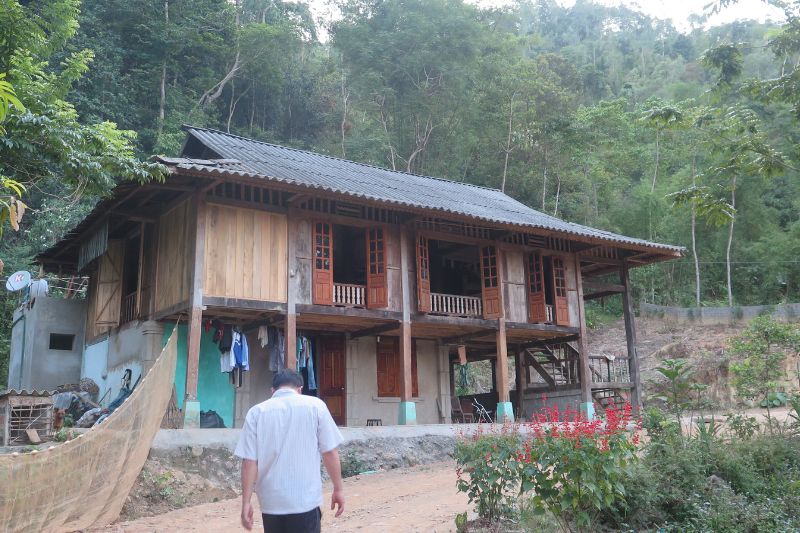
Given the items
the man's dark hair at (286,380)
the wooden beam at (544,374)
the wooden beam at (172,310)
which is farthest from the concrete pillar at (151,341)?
the man's dark hair at (286,380)

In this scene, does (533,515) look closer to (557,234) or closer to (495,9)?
(557,234)

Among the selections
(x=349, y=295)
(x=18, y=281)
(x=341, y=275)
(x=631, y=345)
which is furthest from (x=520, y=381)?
(x=18, y=281)

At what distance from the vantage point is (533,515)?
21.1 ft

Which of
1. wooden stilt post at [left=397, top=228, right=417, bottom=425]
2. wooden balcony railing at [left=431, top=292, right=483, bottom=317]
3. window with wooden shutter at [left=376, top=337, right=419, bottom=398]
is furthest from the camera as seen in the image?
window with wooden shutter at [left=376, top=337, right=419, bottom=398]

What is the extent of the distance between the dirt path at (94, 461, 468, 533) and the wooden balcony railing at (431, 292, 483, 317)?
5038 mm

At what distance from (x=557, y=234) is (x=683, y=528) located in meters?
9.33

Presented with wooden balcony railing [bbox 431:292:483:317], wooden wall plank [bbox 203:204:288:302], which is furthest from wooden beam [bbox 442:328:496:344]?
wooden wall plank [bbox 203:204:288:302]

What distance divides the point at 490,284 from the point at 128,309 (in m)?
7.66

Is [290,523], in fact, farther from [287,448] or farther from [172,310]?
[172,310]

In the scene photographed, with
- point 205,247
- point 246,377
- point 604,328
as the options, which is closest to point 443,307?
point 246,377

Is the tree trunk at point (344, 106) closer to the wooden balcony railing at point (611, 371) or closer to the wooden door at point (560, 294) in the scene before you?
the wooden balcony railing at point (611, 371)

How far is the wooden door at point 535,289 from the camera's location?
16281 millimetres

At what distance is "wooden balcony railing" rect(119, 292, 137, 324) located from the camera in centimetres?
1473

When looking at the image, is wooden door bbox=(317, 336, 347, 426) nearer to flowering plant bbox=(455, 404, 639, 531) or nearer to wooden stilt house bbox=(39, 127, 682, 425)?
wooden stilt house bbox=(39, 127, 682, 425)
